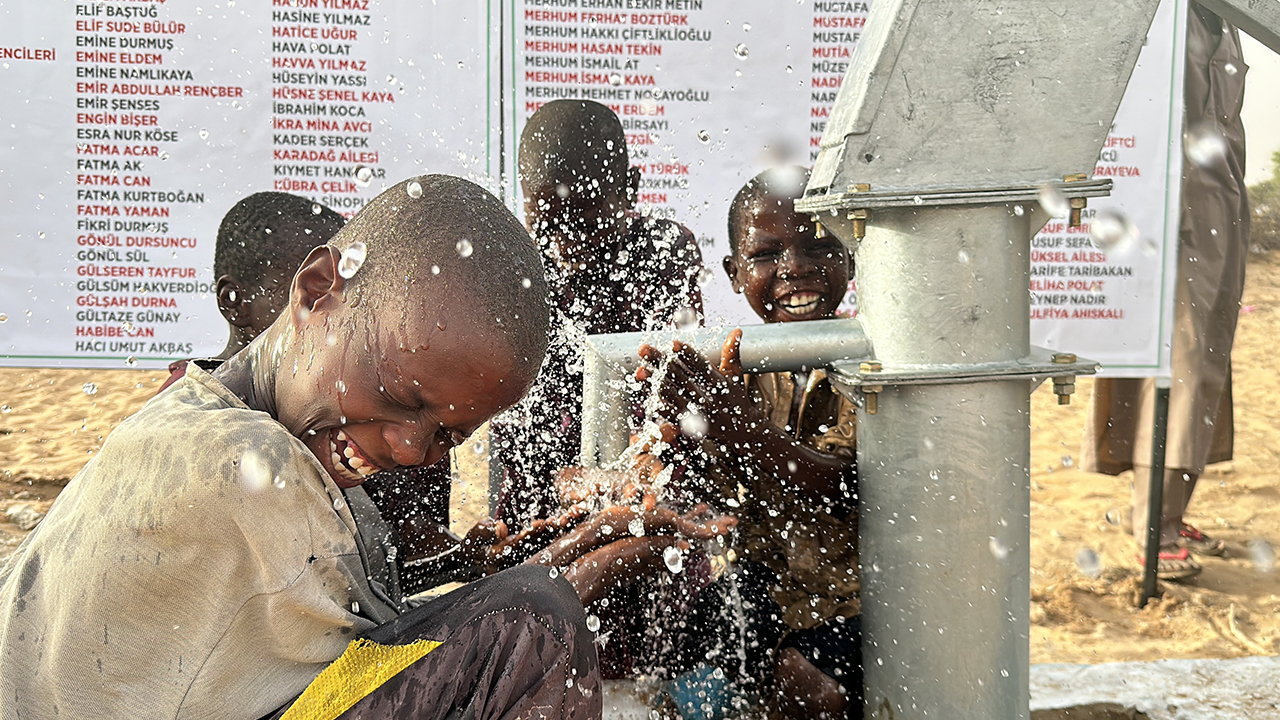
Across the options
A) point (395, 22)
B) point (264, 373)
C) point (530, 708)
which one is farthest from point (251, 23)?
point (530, 708)

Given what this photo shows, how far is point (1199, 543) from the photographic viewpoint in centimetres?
496

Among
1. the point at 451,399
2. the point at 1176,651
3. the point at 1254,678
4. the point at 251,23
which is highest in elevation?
the point at 251,23

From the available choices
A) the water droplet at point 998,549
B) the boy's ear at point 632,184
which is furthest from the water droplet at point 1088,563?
the water droplet at point 998,549

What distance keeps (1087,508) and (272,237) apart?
16.2 feet

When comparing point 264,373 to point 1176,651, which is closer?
point 264,373

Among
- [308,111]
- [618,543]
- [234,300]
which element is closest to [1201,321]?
[618,543]

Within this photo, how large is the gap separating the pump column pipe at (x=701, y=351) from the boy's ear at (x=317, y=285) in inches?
20.0

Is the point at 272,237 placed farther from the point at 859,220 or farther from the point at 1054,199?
the point at 1054,199

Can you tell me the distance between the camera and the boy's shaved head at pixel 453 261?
1.26 m

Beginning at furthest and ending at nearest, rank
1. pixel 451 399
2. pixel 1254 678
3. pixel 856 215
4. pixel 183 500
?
pixel 1254 678 < pixel 856 215 < pixel 451 399 < pixel 183 500

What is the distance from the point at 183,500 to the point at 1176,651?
3850 millimetres

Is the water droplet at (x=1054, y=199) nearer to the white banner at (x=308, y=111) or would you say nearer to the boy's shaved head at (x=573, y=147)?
the boy's shaved head at (x=573, y=147)

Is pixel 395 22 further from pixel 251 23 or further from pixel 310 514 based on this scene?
pixel 310 514

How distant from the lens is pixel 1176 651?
3.75 meters
